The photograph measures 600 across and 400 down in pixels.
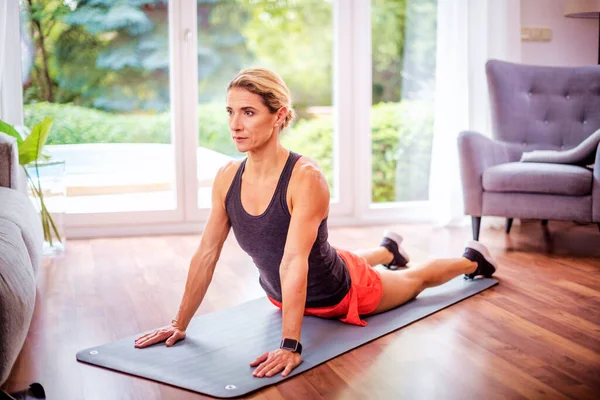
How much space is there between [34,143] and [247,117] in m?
1.78

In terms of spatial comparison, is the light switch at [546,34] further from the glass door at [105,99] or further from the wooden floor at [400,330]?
the glass door at [105,99]

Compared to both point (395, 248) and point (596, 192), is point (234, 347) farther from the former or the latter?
point (596, 192)

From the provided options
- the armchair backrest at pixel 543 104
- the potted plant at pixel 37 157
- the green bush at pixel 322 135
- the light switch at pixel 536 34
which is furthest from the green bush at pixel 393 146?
the potted plant at pixel 37 157

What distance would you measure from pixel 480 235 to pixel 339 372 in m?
2.47

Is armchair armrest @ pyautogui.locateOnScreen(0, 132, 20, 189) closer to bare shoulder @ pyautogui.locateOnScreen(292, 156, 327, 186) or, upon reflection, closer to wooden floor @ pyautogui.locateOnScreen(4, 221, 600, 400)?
wooden floor @ pyautogui.locateOnScreen(4, 221, 600, 400)

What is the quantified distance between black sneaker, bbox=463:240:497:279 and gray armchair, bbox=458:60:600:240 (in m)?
0.75

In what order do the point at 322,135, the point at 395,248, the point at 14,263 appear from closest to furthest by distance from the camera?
the point at 14,263 < the point at 395,248 < the point at 322,135

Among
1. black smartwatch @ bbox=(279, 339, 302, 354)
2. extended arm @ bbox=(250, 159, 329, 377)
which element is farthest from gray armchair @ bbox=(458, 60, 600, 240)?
black smartwatch @ bbox=(279, 339, 302, 354)

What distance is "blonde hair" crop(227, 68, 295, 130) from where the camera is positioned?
2.27 meters

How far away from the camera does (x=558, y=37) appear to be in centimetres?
511

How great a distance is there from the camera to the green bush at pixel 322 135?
4.47 metres

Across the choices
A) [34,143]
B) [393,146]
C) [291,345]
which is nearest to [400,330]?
[291,345]

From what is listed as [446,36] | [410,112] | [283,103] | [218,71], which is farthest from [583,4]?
[283,103]

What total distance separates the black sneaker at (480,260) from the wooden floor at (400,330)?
10 cm
